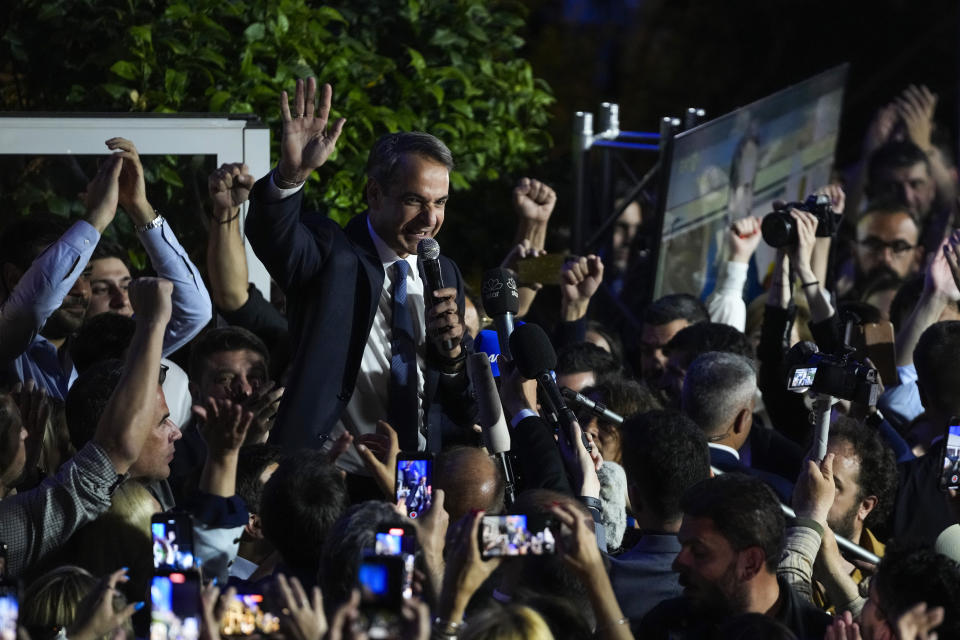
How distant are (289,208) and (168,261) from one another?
42.6 inches

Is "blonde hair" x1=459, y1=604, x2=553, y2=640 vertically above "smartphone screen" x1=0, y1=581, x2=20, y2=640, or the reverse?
Answer: "smartphone screen" x1=0, y1=581, x2=20, y2=640

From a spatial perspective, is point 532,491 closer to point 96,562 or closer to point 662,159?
point 96,562

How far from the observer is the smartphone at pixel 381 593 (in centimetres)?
323

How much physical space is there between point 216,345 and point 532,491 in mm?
2045

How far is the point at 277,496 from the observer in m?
4.10

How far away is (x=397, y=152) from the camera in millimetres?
5090

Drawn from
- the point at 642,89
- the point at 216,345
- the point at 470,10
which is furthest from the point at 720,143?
the point at 642,89

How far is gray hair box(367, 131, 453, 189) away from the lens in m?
5.08

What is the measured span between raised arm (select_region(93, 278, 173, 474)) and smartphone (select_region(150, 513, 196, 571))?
0.67 meters

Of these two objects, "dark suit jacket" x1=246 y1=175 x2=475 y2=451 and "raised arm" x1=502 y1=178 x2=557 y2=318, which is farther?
"raised arm" x1=502 y1=178 x2=557 y2=318

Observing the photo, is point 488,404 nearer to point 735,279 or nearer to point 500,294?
point 500,294

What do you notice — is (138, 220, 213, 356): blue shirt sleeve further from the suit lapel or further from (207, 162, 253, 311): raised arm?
the suit lapel

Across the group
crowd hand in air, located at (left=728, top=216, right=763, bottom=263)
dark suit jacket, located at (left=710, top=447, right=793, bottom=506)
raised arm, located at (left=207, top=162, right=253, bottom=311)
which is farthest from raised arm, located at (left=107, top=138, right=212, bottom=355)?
crowd hand in air, located at (left=728, top=216, right=763, bottom=263)

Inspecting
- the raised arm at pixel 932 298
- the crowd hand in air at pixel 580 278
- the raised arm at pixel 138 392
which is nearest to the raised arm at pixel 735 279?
the raised arm at pixel 932 298
